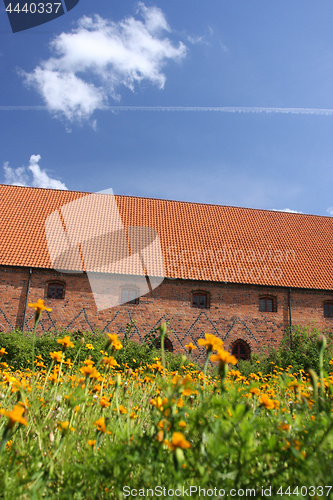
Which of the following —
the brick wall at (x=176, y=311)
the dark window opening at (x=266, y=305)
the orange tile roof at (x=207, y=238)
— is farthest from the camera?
the dark window opening at (x=266, y=305)

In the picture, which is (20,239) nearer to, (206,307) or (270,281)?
(206,307)

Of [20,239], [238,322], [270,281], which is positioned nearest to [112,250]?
[20,239]

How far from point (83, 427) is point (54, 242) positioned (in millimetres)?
14477

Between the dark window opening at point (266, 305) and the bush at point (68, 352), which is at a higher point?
the dark window opening at point (266, 305)

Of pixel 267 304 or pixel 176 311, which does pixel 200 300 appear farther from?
pixel 267 304

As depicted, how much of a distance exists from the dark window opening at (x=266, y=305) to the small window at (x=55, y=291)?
9.61 metres

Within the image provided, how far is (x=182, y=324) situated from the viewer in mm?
14945

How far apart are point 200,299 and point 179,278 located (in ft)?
5.10

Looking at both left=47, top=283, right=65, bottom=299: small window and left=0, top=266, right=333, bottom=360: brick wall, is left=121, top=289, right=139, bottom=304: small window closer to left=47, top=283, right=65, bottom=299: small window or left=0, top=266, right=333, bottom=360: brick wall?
left=0, top=266, right=333, bottom=360: brick wall

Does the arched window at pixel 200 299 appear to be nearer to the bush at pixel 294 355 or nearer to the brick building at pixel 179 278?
the brick building at pixel 179 278

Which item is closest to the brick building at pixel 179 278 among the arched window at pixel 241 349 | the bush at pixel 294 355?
the arched window at pixel 241 349

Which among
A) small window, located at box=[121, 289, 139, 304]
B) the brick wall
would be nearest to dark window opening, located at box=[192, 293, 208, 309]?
the brick wall

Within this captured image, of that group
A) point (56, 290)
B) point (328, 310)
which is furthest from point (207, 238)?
point (56, 290)

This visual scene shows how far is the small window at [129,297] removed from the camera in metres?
15.0
